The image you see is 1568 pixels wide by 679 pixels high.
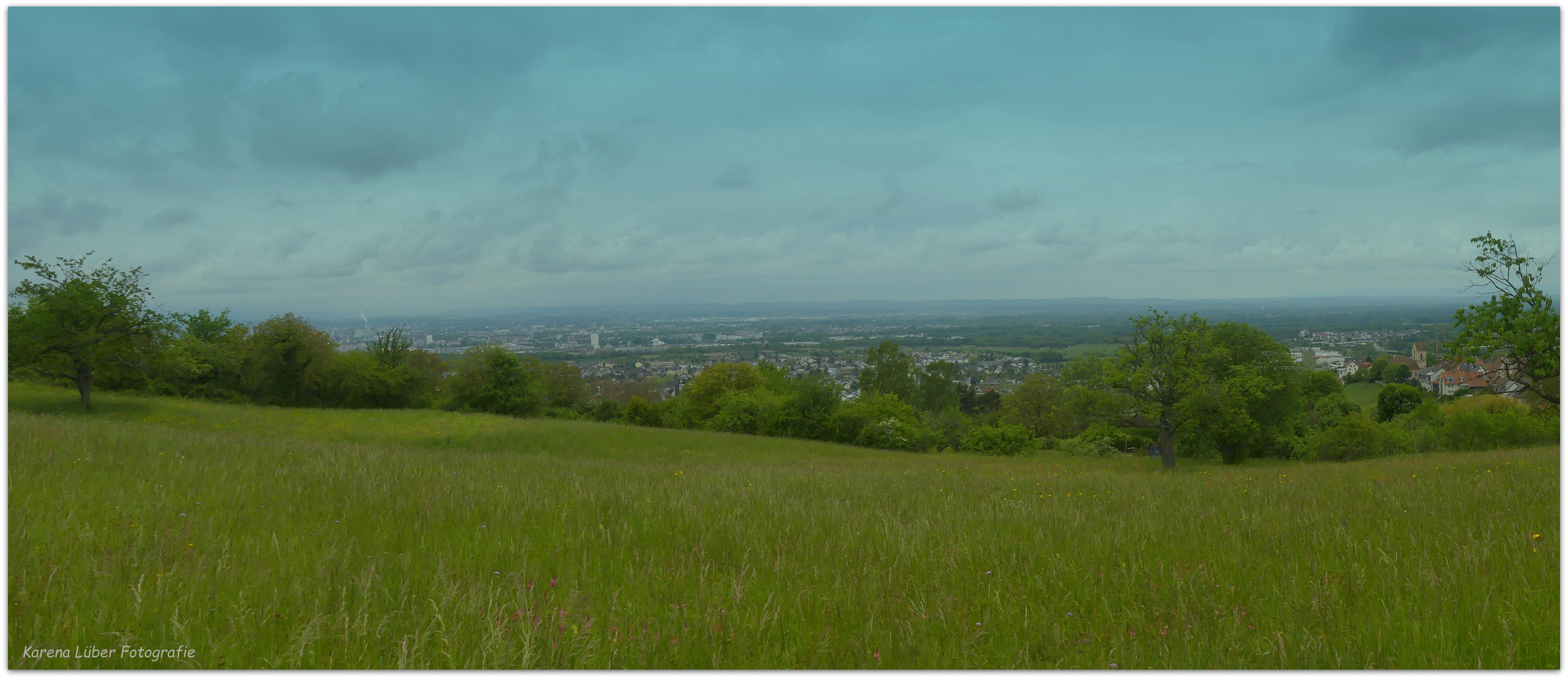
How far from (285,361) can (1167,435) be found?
6013 centimetres

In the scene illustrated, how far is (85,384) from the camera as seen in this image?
3312 cm

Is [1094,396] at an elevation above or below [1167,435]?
above

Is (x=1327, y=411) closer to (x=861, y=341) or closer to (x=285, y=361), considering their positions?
(x=285, y=361)

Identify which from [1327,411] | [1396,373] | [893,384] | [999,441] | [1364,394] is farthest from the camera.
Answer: [1364,394]

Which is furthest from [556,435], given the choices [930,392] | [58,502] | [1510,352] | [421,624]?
[930,392]

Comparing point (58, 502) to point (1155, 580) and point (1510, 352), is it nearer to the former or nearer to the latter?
point (1155, 580)

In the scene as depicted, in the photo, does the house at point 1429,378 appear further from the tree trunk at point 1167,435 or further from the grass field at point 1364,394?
the tree trunk at point 1167,435

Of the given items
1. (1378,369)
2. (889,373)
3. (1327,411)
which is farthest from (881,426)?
(1378,369)

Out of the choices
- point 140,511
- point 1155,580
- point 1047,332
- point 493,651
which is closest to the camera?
point 493,651

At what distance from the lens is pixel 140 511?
4473 millimetres

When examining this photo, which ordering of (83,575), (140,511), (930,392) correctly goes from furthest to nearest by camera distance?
(930,392)
(140,511)
(83,575)

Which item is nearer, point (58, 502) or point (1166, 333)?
point (58, 502)

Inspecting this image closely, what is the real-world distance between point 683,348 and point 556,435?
110116 millimetres

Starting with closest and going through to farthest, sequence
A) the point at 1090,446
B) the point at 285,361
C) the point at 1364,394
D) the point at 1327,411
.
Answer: the point at 285,361, the point at 1090,446, the point at 1327,411, the point at 1364,394
